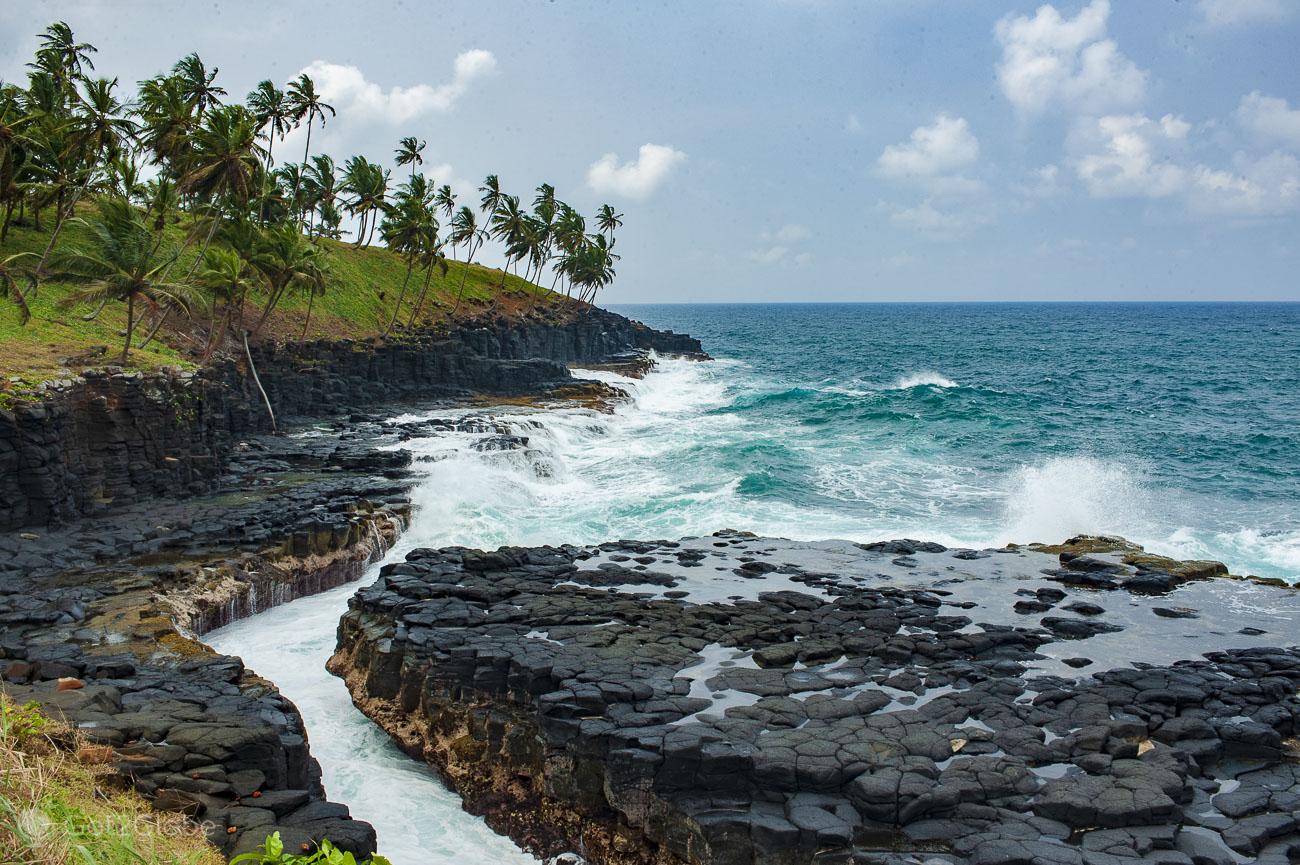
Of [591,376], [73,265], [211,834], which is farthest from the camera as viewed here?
[591,376]

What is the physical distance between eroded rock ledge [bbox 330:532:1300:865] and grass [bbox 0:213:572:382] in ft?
54.9

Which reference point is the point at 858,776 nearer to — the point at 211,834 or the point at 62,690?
the point at 211,834

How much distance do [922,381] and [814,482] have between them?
45309 mm

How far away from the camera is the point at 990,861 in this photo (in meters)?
11.0

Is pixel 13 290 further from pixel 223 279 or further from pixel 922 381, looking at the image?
pixel 922 381

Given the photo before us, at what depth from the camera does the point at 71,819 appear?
7.02 meters

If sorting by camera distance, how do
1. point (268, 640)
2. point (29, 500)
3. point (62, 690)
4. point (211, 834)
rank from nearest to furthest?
point (211, 834) < point (62, 690) < point (268, 640) < point (29, 500)

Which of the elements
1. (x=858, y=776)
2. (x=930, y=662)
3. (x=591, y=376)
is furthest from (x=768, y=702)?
(x=591, y=376)

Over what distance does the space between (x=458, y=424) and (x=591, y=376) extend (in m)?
28.5

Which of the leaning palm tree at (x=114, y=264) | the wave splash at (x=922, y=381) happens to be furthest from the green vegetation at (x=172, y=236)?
the wave splash at (x=922, y=381)

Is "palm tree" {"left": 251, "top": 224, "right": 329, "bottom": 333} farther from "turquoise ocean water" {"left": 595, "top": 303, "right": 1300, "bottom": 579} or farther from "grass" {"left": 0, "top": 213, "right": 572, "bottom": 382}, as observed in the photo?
"turquoise ocean water" {"left": 595, "top": 303, "right": 1300, "bottom": 579}

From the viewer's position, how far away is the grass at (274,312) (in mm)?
32406

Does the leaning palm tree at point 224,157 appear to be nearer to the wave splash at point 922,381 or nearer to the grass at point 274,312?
the grass at point 274,312

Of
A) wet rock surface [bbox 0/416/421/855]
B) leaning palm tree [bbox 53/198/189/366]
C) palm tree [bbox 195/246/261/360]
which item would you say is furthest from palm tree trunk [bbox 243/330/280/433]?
leaning palm tree [bbox 53/198/189/366]
